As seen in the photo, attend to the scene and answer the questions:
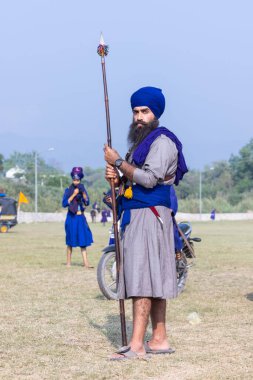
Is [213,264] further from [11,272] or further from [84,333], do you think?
[84,333]

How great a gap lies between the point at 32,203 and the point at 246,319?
2884 inches

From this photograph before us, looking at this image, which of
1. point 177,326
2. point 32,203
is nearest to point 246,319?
point 177,326

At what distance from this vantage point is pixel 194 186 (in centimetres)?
12706

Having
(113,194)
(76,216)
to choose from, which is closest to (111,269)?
(113,194)

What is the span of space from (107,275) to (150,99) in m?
4.40

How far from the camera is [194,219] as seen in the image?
73.9m

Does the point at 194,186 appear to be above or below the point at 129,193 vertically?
above

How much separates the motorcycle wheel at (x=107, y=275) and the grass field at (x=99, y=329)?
181mm

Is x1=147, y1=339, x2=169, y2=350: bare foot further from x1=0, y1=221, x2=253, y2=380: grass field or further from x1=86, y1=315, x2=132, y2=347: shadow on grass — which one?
x1=86, y1=315, x2=132, y2=347: shadow on grass

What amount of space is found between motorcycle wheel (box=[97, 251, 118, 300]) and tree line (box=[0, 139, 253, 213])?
66.7m

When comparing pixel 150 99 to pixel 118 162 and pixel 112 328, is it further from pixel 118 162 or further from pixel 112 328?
pixel 112 328

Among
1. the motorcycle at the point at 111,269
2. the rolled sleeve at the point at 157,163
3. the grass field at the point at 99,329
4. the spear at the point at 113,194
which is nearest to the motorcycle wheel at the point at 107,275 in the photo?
the motorcycle at the point at 111,269

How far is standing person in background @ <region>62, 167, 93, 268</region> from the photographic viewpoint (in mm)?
15461

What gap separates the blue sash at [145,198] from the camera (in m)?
6.45
